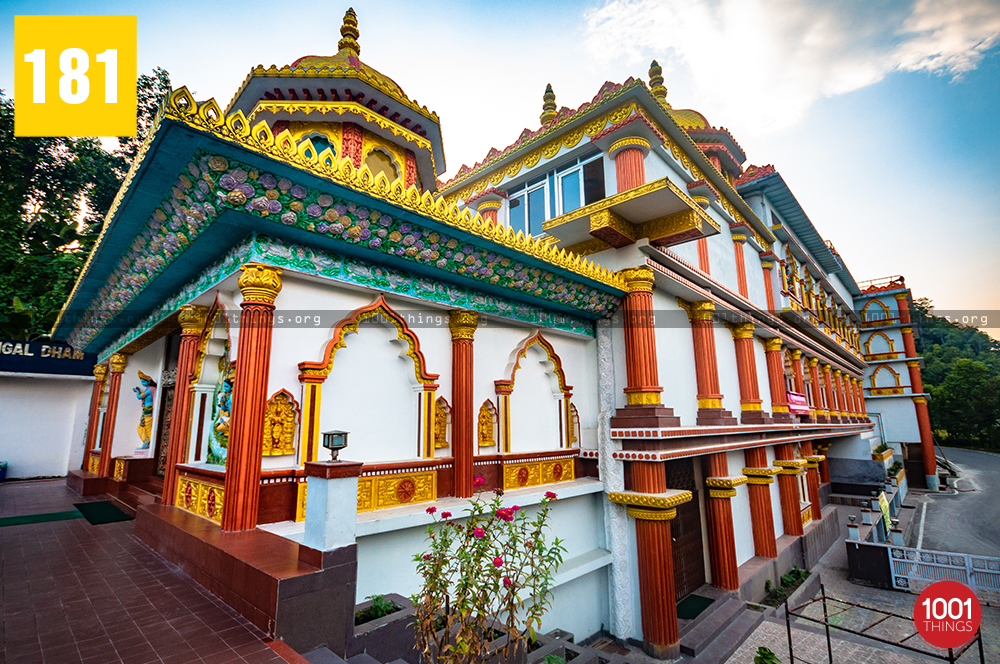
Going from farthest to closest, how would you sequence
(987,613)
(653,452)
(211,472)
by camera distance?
(987,613), (653,452), (211,472)

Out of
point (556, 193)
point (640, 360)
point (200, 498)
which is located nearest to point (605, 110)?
point (556, 193)

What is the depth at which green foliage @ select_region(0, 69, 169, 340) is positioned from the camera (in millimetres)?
17047

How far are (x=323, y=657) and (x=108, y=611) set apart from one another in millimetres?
1970

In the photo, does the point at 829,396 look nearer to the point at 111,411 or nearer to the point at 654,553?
the point at 654,553

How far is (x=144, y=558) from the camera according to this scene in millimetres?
5184

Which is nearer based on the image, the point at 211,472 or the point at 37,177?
the point at 211,472

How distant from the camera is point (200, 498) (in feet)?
18.2

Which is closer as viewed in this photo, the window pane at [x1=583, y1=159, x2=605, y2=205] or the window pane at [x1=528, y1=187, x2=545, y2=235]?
the window pane at [x1=583, y1=159, x2=605, y2=205]

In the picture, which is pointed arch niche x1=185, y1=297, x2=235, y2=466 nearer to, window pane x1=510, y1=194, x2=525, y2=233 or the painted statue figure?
the painted statue figure

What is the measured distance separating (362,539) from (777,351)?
13417 mm

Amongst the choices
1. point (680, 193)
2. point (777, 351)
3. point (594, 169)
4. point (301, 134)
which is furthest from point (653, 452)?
point (777, 351)

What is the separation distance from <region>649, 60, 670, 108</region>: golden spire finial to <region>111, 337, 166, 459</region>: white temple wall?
1263 cm

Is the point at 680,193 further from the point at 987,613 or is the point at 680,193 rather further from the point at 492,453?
the point at 987,613

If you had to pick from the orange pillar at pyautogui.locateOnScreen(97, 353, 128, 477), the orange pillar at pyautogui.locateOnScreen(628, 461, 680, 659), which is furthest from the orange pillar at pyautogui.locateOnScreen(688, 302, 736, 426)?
the orange pillar at pyautogui.locateOnScreen(97, 353, 128, 477)
